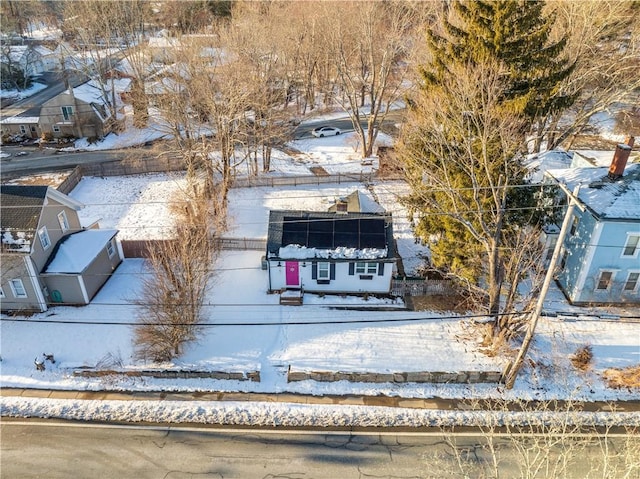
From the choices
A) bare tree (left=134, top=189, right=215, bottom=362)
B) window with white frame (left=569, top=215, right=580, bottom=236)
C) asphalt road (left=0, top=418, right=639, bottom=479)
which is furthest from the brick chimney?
bare tree (left=134, top=189, right=215, bottom=362)

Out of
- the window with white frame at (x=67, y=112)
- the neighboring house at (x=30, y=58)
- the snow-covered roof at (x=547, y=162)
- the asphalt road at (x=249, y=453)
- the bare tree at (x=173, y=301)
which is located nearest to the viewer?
the asphalt road at (x=249, y=453)

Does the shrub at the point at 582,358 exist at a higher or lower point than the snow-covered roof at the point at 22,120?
lower

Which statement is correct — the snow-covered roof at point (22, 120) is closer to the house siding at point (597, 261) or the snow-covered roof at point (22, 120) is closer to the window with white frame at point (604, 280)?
the house siding at point (597, 261)

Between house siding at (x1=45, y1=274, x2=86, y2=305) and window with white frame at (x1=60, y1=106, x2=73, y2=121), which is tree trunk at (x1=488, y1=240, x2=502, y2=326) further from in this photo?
window with white frame at (x1=60, y1=106, x2=73, y2=121)

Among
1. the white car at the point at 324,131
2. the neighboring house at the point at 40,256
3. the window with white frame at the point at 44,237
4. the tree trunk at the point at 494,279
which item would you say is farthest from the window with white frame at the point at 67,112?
the tree trunk at the point at 494,279

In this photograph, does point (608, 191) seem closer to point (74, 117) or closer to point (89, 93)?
point (74, 117)

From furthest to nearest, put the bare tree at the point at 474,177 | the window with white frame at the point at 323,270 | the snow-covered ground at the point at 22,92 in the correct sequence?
the snow-covered ground at the point at 22,92 → the window with white frame at the point at 323,270 → the bare tree at the point at 474,177
